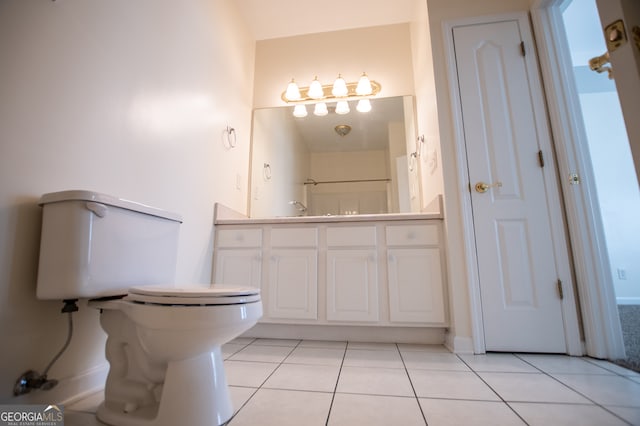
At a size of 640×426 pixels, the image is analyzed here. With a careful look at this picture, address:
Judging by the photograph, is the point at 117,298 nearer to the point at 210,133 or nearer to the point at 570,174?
the point at 210,133

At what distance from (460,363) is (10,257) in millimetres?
1770

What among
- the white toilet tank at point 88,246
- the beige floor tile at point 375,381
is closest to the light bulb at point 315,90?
the white toilet tank at point 88,246

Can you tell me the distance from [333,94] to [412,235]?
1.56 metres

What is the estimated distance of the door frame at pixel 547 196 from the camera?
4.70ft

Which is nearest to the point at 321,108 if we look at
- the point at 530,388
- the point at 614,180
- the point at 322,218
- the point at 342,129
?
the point at 342,129

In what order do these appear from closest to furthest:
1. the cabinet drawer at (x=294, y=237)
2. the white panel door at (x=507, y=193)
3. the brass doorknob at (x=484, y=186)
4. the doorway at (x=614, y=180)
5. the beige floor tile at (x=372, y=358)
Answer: the beige floor tile at (x=372, y=358), the white panel door at (x=507, y=193), the brass doorknob at (x=484, y=186), the cabinet drawer at (x=294, y=237), the doorway at (x=614, y=180)

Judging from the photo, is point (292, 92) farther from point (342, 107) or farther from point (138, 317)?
point (138, 317)

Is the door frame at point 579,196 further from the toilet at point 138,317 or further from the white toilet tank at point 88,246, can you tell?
the white toilet tank at point 88,246

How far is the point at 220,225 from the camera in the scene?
6.31 feet

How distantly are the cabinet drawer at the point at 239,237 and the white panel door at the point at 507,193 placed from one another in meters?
1.37

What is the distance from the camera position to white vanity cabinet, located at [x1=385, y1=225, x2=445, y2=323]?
1.64 meters

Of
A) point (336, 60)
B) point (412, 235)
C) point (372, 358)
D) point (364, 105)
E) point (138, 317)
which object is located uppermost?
point (336, 60)

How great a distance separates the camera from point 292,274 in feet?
5.95

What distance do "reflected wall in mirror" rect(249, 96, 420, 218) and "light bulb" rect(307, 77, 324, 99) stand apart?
0.16m
